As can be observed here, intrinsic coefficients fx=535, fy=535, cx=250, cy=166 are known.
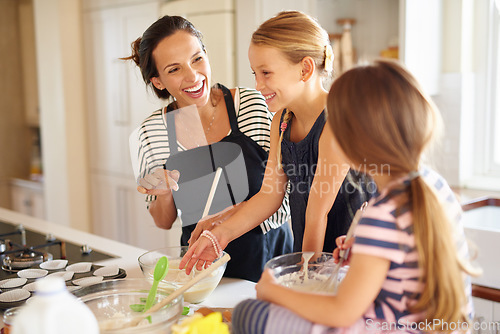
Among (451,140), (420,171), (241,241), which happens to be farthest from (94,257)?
(451,140)

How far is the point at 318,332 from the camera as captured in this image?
858 mm

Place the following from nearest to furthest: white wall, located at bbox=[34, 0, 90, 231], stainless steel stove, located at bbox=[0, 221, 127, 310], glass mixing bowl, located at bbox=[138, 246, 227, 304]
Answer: glass mixing bowl, located at bbox=[138, 246, 227, 304], stainless steel stove, located at bbox=[0, 221, 127, 310], white wall, located at bbox=[34, 0, 90, 231]

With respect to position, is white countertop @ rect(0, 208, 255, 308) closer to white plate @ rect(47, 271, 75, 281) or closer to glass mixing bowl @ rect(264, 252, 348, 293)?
white plate @ rect(47, 271, 75, 281)

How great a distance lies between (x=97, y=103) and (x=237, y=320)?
Answer: 3.53 meters

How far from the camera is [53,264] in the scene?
1584 mm

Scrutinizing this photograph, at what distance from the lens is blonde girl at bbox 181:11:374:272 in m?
1.33

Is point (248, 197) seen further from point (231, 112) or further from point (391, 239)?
point (391, 239)

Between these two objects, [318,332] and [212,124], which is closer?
[318,332]

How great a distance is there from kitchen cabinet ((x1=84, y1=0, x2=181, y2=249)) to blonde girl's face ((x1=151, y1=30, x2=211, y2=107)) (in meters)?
1.91

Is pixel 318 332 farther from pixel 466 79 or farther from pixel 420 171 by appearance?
pixel 466 79

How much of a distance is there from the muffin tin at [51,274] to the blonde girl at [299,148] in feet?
0.96

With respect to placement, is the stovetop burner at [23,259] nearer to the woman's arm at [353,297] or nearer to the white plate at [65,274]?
the white plate at [65,274]

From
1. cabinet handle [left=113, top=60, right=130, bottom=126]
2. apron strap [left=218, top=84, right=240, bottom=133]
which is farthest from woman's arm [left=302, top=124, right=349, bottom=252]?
cabinet handle [left=113, top=60, right=130, bottom=126]

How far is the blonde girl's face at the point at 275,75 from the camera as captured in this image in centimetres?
136
